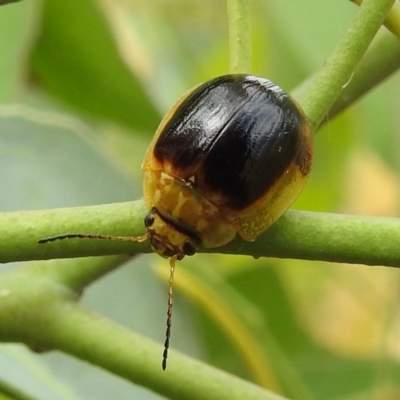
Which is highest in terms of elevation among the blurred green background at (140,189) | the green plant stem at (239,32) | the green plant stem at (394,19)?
the green plant stem at (394,19)

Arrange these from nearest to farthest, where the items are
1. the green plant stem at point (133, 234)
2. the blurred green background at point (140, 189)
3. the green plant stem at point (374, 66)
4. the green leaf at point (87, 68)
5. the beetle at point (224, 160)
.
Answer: the green plant stem at point (133, 234), the beetle at point (224, 160), the green plant stem at point (374, 66), the blurred green background at point (140, 189), the green leaf at point (87, 68)

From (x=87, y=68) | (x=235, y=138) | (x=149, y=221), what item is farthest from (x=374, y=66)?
(x=87, y=68)

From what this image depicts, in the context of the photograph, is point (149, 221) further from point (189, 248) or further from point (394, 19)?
point (394, 19)

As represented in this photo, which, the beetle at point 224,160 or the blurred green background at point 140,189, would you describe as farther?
the blurred green background at point 140,189

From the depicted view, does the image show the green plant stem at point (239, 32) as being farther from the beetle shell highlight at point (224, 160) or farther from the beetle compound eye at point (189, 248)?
the beetle compound eye at point (189, 248)

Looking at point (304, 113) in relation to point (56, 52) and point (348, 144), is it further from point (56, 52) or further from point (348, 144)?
point (348, 144)

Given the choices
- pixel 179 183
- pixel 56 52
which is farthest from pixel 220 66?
A: pixel 179 183

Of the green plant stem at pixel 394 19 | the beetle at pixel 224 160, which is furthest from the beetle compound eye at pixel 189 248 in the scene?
the green plant stem at pixel 394 19
